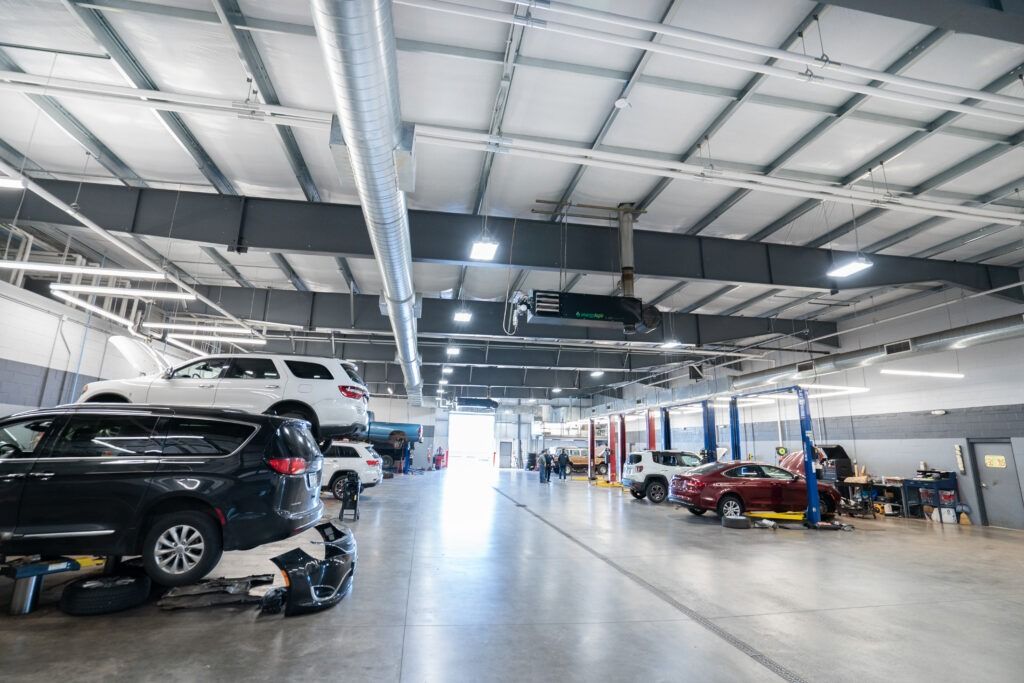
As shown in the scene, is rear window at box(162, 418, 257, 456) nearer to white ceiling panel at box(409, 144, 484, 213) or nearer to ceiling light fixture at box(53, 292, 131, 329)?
white ceiling panel at box(409, 144, 484, 213)

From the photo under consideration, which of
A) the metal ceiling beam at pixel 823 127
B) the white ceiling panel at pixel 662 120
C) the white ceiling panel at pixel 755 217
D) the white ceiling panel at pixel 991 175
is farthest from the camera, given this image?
the white ceiling panel at pixel 755 217

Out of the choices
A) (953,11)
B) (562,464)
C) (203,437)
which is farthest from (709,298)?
(562,464)

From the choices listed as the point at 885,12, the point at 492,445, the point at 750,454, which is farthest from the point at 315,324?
the point at 492,445

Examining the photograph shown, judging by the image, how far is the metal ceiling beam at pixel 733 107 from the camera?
182 inches

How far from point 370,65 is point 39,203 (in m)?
7.82

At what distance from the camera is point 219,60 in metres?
5.19

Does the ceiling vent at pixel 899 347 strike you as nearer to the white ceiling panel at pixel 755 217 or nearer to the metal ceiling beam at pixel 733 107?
the white ceiling panel at pixel 755 217

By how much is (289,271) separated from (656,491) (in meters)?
12.6

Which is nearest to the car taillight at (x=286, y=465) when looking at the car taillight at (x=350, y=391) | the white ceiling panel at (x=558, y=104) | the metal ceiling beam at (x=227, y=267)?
the car taillight at (x=350, y=391)

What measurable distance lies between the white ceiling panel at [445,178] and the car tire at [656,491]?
1090 centimetres

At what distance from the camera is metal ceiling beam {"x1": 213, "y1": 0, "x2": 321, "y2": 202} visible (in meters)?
4.57

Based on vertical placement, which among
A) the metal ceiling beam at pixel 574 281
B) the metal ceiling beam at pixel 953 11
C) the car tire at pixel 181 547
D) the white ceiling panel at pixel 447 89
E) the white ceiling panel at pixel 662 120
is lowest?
the car tire at pixel 181 547

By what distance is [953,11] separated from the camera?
12.1 ft

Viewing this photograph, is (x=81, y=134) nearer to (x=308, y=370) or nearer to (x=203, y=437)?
(x=308, y=370)
